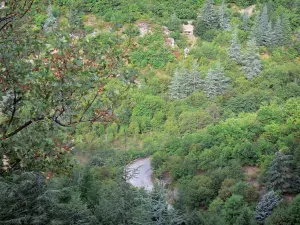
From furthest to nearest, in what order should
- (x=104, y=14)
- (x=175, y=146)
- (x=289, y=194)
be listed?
(x=104, y=14), (x=175, y=146), (x=289, y=194)

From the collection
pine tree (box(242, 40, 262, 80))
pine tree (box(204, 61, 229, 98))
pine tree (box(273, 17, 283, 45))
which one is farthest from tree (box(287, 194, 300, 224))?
pine tree (box(273, 17, 283, 45))

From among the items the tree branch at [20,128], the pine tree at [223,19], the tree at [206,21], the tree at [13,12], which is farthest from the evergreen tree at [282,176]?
the pine tree at [223,19]

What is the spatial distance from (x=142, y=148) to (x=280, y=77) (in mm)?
10940

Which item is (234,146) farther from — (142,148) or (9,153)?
(9,153)

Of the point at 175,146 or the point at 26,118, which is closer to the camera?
the point at 26,118

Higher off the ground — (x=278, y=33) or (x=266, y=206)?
(x=278, y=33)

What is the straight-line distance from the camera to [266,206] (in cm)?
1397

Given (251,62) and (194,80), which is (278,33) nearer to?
(251,62)

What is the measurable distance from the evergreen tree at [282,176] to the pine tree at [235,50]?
47.3 ft

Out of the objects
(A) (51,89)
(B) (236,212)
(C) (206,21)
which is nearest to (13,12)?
(A) (51,89)

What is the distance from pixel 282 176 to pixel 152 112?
1281 centimetres

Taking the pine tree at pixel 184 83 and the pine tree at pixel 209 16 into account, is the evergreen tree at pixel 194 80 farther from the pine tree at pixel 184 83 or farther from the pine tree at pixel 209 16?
the pine tree at pixel 209 16

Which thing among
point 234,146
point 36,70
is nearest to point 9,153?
point 36,70

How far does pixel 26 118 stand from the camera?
4.46 meters
